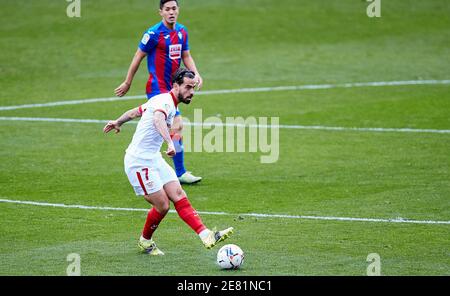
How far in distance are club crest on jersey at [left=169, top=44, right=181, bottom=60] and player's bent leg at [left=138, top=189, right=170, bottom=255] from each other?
4207mm

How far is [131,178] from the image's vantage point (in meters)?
11.1

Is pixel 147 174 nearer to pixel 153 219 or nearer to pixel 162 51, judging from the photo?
pixel 153 219

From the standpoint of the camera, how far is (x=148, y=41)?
14609mm

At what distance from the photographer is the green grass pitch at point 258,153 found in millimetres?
11234

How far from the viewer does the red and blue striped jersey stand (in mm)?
14648

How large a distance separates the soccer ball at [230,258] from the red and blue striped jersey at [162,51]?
5.04 m

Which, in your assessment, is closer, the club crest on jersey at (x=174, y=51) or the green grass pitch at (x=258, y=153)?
the green grass pitch at (x=258, y=153)

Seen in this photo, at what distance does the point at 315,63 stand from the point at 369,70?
1591mm

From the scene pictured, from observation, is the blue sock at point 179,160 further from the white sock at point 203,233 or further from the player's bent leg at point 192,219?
the white sock at point 203,233

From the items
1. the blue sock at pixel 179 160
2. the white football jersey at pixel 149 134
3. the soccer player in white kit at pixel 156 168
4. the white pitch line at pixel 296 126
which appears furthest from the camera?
the white pitch line at pixel 296 126

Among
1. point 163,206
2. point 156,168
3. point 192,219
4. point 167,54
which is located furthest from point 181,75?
point 167,54

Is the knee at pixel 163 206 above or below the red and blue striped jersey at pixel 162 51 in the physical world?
below

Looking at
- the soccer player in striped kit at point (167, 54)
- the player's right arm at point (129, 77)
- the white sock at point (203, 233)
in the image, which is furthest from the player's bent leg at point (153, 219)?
the soccer player in striped kit at point (167, 54)

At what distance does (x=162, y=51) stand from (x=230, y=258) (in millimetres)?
5324
